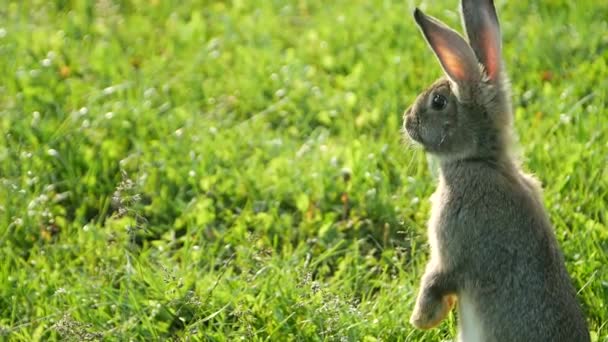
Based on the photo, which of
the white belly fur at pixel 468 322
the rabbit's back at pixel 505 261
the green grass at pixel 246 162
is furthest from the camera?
the green grass at pixel 246 162

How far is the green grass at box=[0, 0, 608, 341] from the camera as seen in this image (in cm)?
470

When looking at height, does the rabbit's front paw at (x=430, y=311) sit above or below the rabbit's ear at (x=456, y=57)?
below

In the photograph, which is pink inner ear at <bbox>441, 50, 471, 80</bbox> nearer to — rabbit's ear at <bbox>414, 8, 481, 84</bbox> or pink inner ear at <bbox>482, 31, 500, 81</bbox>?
rabbit's ear at <bbox>414, 8, 481, 84</bbox>

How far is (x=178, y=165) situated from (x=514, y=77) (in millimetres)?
1846

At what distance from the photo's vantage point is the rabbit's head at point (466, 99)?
4.42m

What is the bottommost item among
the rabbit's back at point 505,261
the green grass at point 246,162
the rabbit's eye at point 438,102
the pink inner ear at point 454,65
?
the green grass at point 246,162

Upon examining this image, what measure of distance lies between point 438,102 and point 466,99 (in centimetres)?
13

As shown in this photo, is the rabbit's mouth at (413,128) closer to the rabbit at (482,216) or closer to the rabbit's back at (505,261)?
the rabbit at (482,216)

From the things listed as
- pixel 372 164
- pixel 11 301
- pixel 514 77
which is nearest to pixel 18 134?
pixel 11 301

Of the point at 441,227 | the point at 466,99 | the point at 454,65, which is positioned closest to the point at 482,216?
the point at 441,227

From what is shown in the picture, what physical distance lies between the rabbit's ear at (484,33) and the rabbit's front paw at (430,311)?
→ 833mm

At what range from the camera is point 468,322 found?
423 centimetres

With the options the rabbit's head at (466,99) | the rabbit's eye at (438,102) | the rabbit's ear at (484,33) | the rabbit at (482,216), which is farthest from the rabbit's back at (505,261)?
the rabbit's ear at (484,33)

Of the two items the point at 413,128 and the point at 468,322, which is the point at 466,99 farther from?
the point at 468,322
